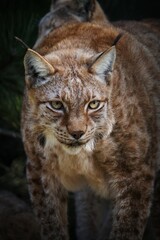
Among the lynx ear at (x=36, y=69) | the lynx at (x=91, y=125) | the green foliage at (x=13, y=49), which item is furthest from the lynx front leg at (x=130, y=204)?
the green foliage at (x=13, y=49)

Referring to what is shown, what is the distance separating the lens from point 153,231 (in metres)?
7.37

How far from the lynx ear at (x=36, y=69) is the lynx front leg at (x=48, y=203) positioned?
0.81 metres

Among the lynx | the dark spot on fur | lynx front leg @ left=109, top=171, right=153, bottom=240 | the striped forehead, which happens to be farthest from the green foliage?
the striped forehead

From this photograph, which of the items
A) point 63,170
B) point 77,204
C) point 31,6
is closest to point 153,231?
point 77,204

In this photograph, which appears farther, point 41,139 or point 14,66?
point 14,66

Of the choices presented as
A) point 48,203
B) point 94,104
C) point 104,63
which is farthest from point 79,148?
point 48,203

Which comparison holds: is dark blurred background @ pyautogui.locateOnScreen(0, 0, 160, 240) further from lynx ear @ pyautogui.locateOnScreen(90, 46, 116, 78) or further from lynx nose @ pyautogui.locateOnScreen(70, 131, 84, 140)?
lynx nose @ pyautogui.locateOnScreen(70, 131, 84, 140)

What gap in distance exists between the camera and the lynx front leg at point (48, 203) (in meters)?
6.24

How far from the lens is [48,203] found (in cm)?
629

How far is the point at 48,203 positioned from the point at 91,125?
100cm

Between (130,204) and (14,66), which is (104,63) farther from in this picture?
(14,66)

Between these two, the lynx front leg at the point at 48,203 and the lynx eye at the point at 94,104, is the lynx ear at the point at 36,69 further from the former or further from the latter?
the lynx front leg at the point at 48,203

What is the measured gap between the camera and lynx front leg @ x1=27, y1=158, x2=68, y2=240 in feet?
20.5

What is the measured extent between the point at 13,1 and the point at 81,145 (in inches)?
140
